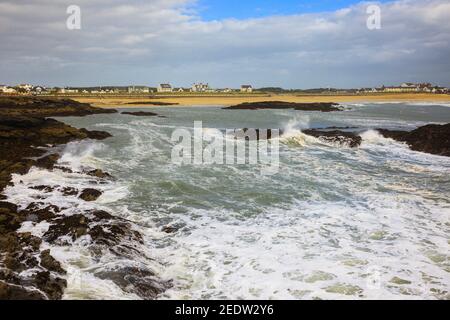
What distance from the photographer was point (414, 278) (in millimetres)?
7305

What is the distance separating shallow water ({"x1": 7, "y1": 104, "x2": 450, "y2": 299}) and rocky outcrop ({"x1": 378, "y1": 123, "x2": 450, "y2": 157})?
10.3ft

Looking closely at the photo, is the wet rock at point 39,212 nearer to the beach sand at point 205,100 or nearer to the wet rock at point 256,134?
the wet rock at point 256,134

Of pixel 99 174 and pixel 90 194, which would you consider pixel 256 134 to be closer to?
pixel 99 174

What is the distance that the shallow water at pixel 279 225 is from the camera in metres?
7.08

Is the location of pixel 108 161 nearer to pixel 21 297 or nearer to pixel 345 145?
pixel 21 297

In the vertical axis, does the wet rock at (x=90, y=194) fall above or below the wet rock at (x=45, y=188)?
below

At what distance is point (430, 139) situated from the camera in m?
23.8

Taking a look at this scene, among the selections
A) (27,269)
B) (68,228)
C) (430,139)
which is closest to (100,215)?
(68,228)

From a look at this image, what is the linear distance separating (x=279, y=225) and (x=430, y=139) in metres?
17.6

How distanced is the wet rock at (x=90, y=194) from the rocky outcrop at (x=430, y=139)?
18169 millimetres

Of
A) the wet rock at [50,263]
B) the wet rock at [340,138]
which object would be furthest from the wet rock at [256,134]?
the wet rock at [50,263]

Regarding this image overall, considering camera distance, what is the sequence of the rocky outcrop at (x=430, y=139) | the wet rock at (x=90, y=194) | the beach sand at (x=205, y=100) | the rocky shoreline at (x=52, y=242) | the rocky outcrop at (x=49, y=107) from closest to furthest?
the rocky shoreline at (x=52, y=242) < the wet rock at (x=90, y=194) < the rocky outcrop at (x=430, y=139) < the rocky outcrop at (x=49, y=107) < the beach sand at (x=205, y=100)

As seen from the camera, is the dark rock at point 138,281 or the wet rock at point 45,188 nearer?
the dark rock at point 138,281
